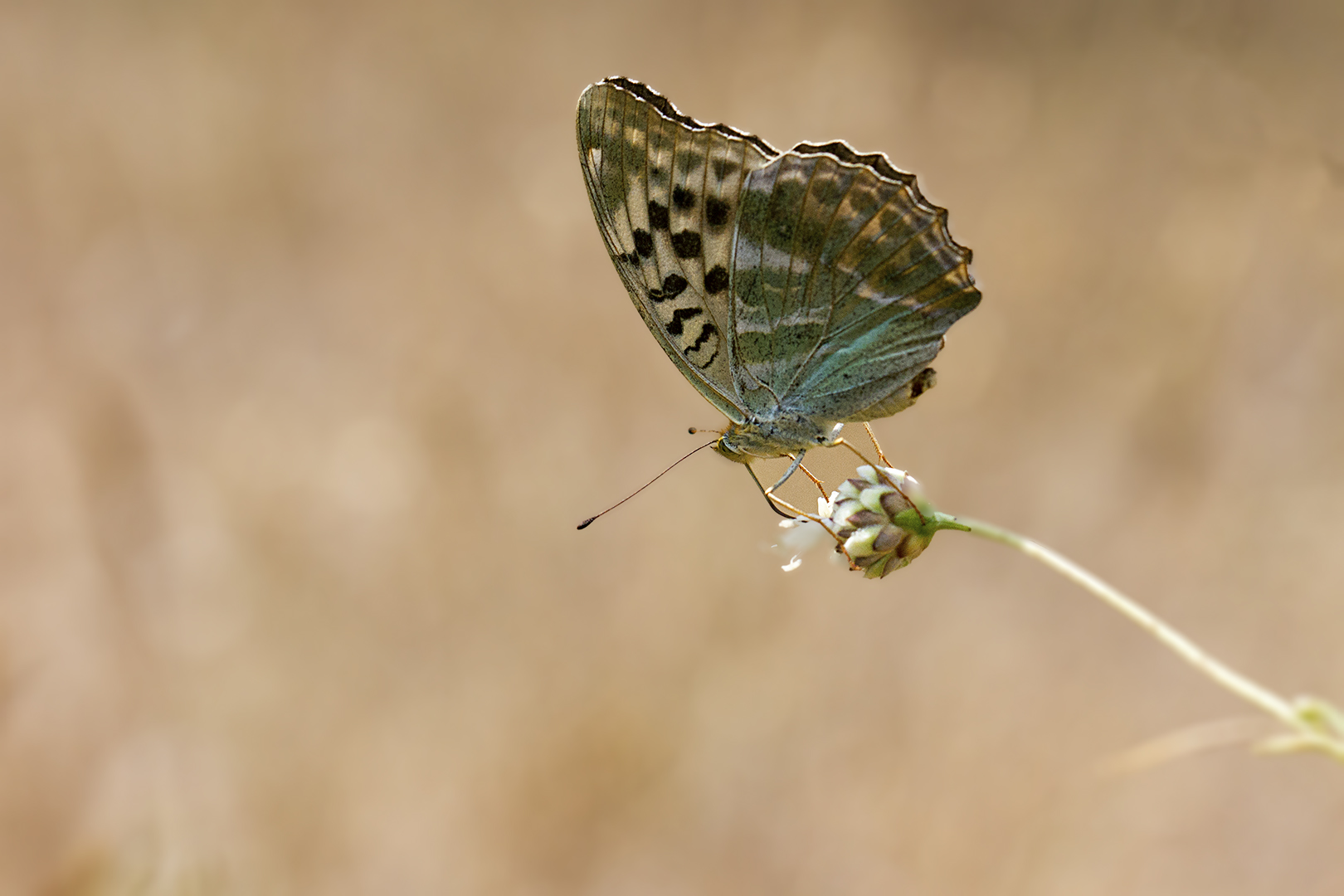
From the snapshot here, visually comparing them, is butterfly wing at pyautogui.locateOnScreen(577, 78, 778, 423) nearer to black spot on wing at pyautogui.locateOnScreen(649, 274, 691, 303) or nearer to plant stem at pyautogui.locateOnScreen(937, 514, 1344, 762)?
black spot on wing at pyautogui.locateOnScreen(649, 274, 691, 303)

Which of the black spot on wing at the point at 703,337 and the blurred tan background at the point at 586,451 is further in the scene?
the blurred tan background at the point at 586,451

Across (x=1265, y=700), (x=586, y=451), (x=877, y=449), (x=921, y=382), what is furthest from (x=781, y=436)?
(x=586, y=451)

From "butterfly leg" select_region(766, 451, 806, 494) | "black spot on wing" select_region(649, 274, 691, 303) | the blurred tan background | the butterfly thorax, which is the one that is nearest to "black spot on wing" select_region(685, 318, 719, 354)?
"black spot on wing" select_region(649, 274, 691, 303)

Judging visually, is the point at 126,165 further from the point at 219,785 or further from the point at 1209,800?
the point at 1209,800

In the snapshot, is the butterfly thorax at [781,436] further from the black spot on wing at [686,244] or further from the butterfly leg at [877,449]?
the black spot on wing at [686,244]

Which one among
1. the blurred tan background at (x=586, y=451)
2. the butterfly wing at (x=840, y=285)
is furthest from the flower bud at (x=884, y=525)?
the blurred tan background at (x=586, y=451)

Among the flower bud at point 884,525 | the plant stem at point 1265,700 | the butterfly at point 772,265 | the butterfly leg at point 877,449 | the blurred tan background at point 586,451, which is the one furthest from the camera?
the blurred tan background at point 586,451

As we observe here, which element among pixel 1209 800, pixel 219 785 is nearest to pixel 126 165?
pixel 219 785
